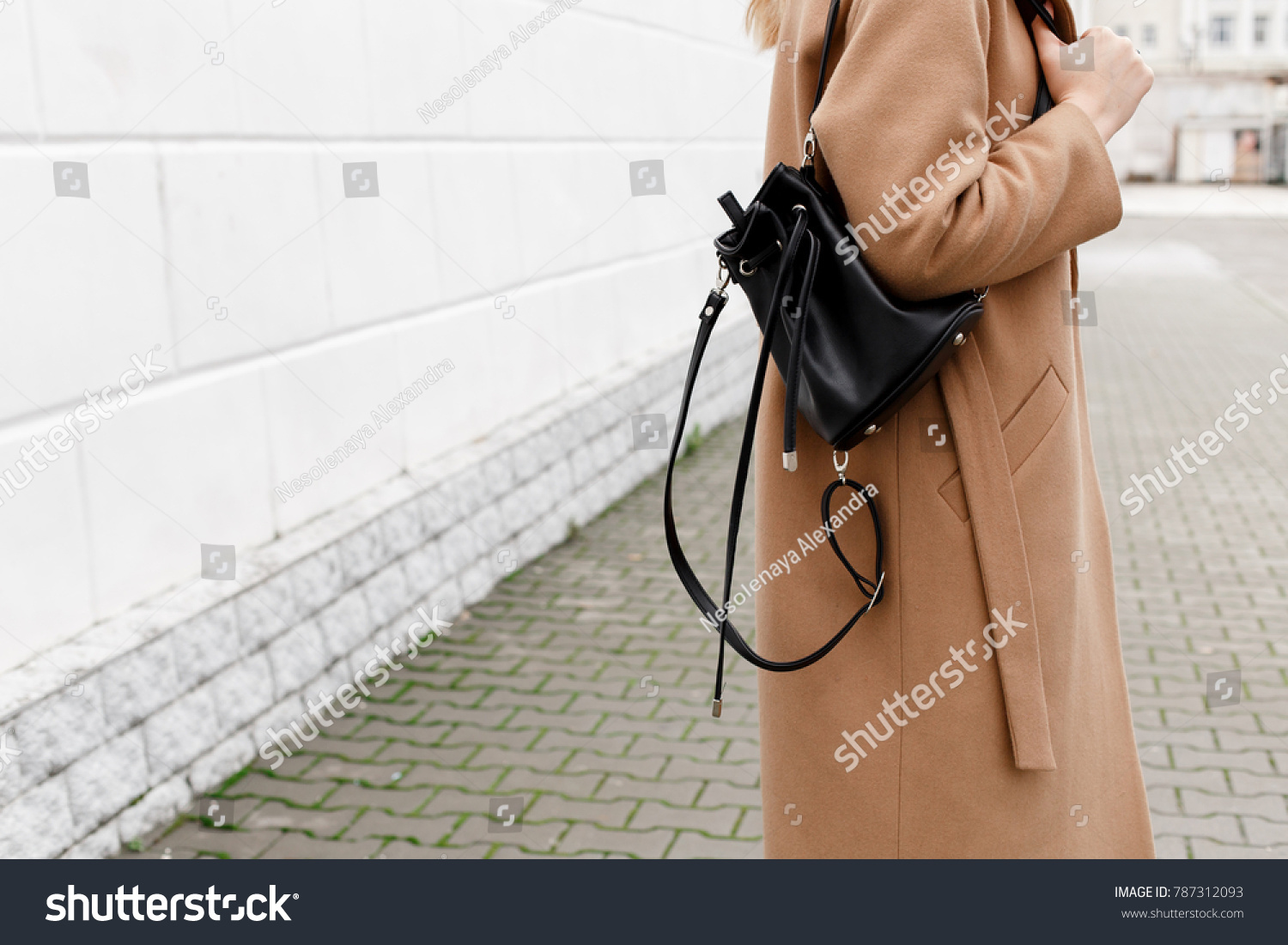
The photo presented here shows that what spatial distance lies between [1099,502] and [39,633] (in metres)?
2.46

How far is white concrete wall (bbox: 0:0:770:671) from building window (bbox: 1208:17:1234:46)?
5530 centimetres

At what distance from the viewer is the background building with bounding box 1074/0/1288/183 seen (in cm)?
4925

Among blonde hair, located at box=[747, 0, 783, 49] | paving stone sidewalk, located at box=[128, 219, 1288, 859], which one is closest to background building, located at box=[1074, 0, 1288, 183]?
paving stone sidewalk, located at box=[128, 219, 1288, 859]

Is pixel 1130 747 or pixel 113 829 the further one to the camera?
pixel 113 829

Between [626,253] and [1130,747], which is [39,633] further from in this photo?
[626,253]

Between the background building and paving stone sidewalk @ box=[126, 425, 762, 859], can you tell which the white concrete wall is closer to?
paving stone sidewalk @ box=[126, 425, 762, 859]

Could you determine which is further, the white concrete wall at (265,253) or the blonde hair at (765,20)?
the white concrete wall at (265,253)

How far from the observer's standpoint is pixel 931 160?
1.62 metres

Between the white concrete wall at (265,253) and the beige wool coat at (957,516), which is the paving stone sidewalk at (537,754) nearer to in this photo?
the white concrete wall at (265,253)

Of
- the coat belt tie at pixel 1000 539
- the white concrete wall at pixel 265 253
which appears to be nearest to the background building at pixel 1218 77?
the white concrete wall at pixel 265 253

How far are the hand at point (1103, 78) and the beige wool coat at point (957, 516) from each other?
0.04m

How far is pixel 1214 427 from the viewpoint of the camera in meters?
8.70

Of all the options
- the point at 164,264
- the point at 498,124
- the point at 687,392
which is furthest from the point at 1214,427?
the point at 687,392

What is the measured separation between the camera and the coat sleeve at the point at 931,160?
163cm
